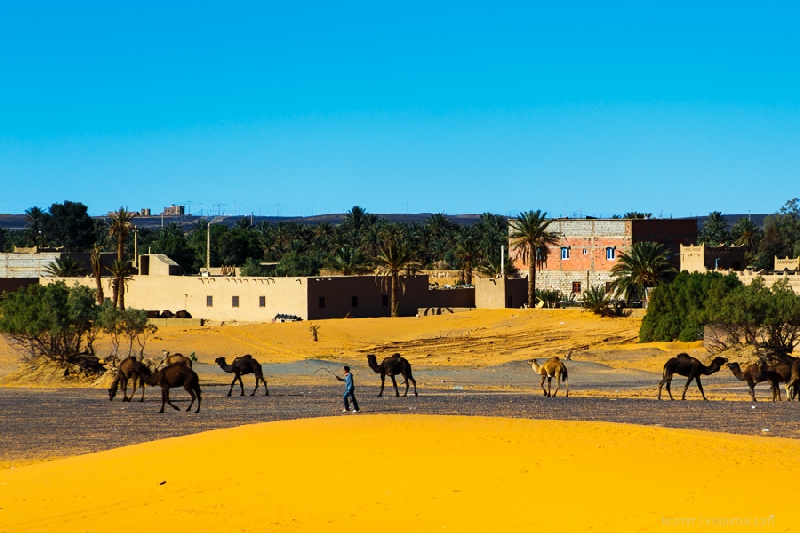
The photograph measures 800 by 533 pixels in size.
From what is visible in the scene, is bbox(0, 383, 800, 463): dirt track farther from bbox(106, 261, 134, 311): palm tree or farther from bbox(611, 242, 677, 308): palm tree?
bbox(611, 242, 677, 308): palm tree

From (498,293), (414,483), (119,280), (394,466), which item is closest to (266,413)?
(394,466)

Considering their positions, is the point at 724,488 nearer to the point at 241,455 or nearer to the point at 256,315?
the point at 241,455

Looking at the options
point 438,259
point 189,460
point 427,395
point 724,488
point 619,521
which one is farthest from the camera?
point 438,259

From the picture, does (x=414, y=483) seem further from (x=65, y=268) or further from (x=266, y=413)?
(x=65, y=268)

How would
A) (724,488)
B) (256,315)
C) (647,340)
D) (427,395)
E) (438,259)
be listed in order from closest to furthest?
(724,488), (427,395), (647,340), (256,315), (438,259)

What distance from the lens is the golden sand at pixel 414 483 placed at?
13.0 metres

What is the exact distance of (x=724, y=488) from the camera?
1406cm

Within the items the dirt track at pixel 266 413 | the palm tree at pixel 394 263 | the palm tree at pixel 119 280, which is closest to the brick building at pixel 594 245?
the palm tree at pixel 394 263

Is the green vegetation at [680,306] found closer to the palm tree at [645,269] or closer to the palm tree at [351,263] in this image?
the palm tree at [645,269]

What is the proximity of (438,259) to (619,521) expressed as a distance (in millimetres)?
112085

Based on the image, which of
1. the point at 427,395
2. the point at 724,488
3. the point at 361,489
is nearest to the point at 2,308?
the point at 427,395

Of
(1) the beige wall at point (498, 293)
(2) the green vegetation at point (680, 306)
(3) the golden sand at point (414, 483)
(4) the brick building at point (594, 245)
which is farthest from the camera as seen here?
(4) the brick building at point (594, 245)

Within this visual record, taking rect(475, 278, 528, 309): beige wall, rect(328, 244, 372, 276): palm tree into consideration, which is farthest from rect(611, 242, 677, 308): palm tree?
rect(328, 244, 372, 276): palm tree

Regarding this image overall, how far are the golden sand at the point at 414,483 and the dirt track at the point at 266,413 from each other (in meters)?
3.67
